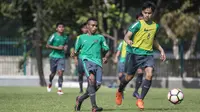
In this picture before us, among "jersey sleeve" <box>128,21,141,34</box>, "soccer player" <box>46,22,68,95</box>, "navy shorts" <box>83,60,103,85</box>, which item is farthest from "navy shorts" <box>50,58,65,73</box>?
"navy shorts" <box>83,60,103,85</box>

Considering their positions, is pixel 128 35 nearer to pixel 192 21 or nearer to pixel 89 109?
pixel 89 109

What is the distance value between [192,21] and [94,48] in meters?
26.0

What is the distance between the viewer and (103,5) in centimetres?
3198

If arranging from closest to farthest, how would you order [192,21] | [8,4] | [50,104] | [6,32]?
[50,104] < [8,4] < [192,21] < [6,32]

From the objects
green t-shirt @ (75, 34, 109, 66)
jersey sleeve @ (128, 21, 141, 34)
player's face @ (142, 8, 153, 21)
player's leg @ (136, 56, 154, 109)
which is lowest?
player's leg @ (136, 56, 154, 109)

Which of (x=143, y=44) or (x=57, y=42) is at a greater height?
(x=57, y=42)

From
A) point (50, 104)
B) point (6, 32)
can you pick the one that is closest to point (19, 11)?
point (6, 32)

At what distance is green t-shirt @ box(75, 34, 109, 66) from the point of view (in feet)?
42.3

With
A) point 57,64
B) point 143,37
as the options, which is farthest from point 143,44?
point 57,64

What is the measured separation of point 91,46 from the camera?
12.9m

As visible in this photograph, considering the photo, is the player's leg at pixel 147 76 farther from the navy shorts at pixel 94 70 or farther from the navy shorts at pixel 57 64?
the navy shorts at pixel 57 64

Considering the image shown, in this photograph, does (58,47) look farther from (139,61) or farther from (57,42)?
(139,61)

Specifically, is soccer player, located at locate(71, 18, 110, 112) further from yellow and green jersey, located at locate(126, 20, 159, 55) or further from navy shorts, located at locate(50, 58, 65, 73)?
navy shorts, located at locate(50, 58, 65, 73)

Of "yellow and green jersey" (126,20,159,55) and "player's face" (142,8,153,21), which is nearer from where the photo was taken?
"player's face" (142,8,153,21)
